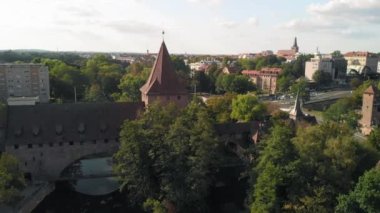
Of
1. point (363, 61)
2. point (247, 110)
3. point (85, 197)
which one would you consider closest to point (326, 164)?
point (85, 197)

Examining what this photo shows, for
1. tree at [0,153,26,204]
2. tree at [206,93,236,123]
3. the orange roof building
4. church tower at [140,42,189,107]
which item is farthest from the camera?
the orange roof building

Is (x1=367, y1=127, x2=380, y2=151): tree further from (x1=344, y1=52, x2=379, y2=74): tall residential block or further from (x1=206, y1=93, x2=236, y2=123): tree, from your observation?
(x1=344, y1=52, x2=379, y2=74): tall residential block

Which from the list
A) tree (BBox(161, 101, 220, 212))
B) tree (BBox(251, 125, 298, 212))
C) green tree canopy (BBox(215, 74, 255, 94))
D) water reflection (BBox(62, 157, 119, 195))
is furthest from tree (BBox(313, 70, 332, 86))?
tree (BBox(161, 101, 220, 212))

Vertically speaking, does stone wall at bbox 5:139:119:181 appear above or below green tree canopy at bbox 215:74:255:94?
below

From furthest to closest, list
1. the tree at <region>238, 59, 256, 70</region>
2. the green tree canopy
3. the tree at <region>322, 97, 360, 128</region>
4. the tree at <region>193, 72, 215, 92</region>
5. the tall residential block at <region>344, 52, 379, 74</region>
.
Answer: the tall residential block at <region>344, 52, 379, 74</region> → the tree at <region>238, 59, 256, 70</region> → the tree at <region>193, 72, 215, 92</region> → the green tree canopy → the tree at <region>322, 97, 360, 128</region>

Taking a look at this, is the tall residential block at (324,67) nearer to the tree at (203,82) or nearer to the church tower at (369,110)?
the tree at (203,82)

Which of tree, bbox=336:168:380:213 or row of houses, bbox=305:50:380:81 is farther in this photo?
row of houses, bbox=305:50:380:81

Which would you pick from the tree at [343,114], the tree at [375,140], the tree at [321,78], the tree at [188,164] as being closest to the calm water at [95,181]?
the tree at [188,164]
